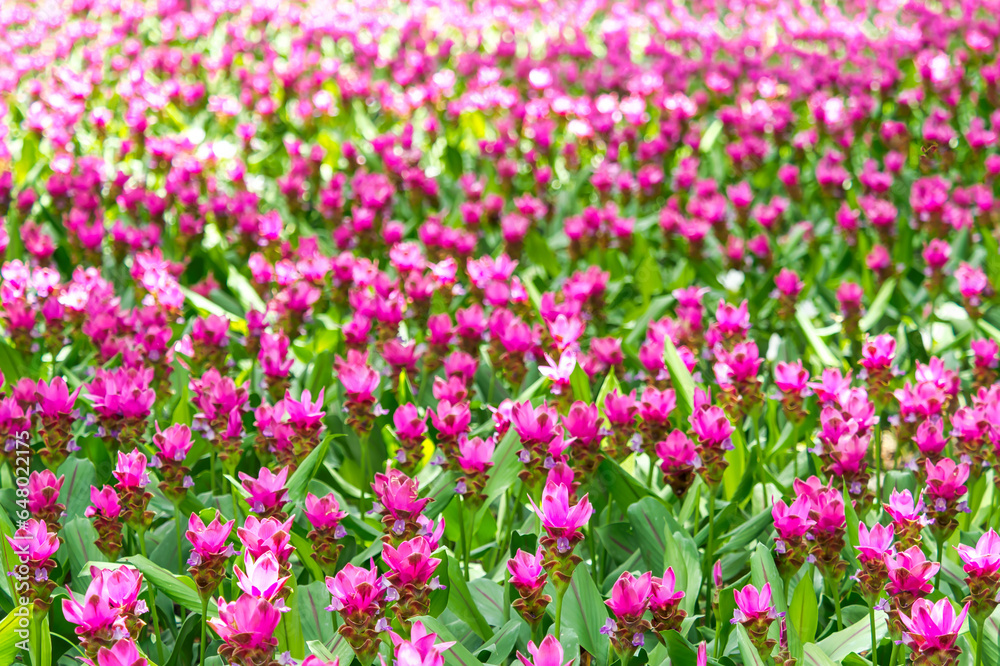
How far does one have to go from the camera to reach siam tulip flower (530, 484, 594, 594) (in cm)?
214

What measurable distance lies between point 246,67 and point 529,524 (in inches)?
274

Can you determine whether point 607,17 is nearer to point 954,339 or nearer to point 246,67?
point 246,67

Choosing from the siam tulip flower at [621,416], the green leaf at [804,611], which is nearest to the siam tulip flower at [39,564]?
the siam tulip flower at [621,416]

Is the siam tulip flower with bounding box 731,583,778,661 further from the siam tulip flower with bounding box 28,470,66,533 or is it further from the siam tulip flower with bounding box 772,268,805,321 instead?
the siam tulip flower with bounding box 772,268,805,321

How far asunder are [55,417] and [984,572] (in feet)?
7.67

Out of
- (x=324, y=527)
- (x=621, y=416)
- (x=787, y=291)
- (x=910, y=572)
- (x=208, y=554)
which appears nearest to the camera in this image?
(x=910, y=572)

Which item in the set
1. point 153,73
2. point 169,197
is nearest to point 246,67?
point 153,73

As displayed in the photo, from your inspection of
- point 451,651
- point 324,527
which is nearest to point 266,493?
point 324,527

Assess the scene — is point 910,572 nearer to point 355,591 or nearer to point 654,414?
point 654,414

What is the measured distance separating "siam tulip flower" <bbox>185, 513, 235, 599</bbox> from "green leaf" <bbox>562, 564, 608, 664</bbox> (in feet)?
2.61

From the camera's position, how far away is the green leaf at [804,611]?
7.81 ft

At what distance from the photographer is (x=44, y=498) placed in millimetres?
2389

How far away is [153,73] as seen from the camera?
27.5ft

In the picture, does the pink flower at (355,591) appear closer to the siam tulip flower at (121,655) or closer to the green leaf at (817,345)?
the siam tulip flower at (121,655)
